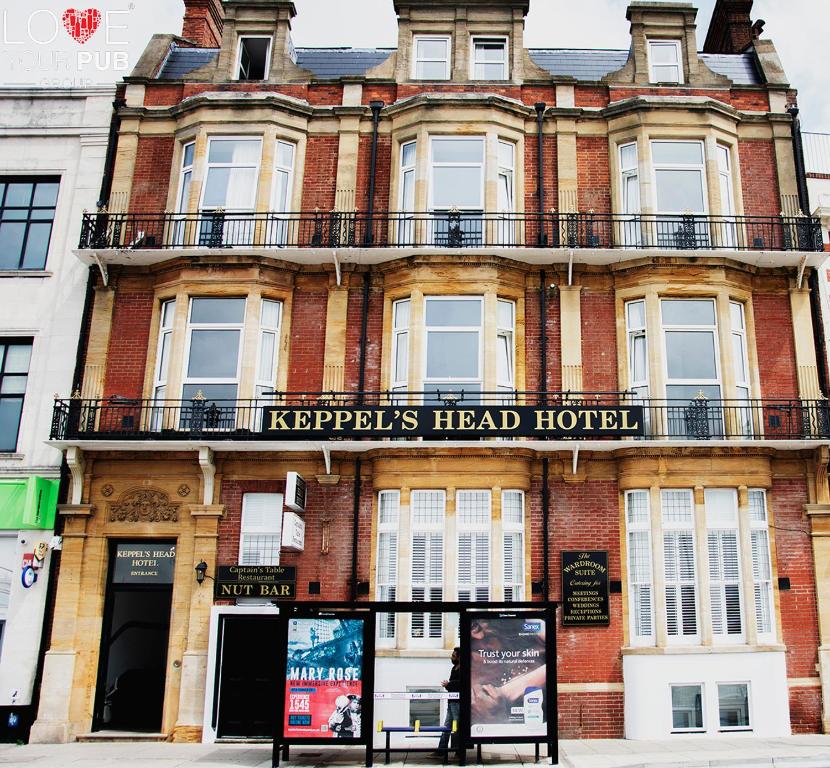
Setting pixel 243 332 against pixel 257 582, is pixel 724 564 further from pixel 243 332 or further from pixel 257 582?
pixel 243 332

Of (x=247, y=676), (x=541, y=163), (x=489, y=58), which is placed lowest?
(x=247, y=676)

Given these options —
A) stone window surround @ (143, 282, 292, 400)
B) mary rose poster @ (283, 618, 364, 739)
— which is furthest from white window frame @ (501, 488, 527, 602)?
stone window surround @ (143, 282, 292, 400)

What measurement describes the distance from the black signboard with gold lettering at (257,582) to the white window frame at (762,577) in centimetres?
871

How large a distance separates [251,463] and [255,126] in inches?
290

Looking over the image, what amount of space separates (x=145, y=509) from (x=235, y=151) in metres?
7.94

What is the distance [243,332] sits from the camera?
17.9 metres

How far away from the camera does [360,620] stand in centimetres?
1330

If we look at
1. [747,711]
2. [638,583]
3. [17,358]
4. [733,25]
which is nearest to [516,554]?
[638,583]

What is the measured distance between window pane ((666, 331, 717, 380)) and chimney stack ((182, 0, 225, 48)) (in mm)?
14270

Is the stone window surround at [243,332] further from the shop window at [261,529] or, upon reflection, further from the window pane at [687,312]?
the window pane at [687,312]

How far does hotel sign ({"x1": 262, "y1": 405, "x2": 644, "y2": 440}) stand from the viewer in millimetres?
16312

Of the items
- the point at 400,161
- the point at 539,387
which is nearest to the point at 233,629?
the point at 539,387

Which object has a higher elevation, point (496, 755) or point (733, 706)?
point (733, 706)

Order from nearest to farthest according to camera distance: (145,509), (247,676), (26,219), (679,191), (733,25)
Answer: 1. (247,676)
2. (145,509)
3. (679,191)
4. (26,219)
5. (733,25)
